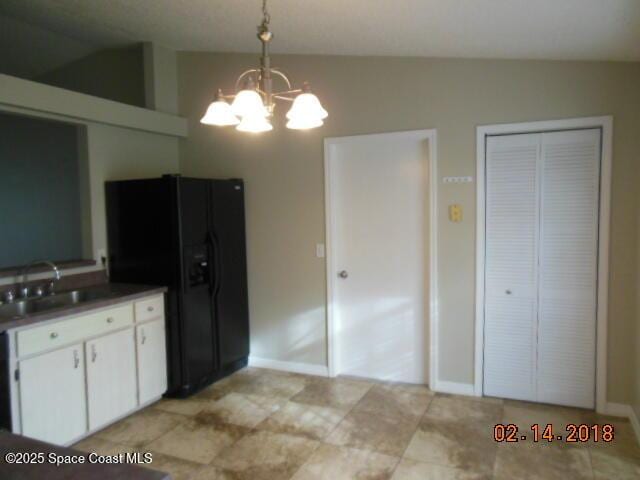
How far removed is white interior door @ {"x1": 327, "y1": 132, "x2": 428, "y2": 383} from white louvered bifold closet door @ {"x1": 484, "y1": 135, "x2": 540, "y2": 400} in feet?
1.63

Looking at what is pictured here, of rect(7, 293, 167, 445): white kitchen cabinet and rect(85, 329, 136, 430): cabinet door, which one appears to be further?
rect(85, 329, 136, 430): cabinet door

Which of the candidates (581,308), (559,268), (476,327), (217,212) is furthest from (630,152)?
(217,212)

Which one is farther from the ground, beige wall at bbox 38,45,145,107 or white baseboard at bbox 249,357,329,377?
beige wall at bbox 38,45,145,107

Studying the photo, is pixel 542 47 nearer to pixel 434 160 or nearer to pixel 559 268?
pixel 434 160

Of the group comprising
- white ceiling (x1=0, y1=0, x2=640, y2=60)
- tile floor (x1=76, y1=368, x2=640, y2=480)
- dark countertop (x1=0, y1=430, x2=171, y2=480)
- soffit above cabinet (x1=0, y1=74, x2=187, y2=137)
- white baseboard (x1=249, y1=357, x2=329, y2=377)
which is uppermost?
white ceiling (x1=0, y1=0, x2=640, y2=60)

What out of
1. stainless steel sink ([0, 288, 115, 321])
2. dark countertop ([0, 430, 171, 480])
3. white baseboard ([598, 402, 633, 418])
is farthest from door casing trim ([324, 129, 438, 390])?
dark countertop ([0, 430, 171, 480])

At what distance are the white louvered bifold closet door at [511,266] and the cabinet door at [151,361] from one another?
245 cm

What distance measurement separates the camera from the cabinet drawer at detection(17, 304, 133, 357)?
103 inches

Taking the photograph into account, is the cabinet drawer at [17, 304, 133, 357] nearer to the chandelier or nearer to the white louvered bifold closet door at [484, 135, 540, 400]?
the chandelier

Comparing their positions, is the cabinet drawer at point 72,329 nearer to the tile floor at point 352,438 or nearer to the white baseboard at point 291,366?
the tile floor at point 352,438

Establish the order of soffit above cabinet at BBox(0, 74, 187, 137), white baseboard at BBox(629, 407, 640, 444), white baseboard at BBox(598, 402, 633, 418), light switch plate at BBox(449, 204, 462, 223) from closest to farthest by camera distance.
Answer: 1. white baseboard at BBox(629, 407, 640, 444)
2. soffit above cabinet at BBox(0, 74, 187, 137)
3. white baseboard at BBox(598, 402, 633, 418)
4. light switch plate at BBox(449, 204, 462, 223)

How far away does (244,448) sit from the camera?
288 cm

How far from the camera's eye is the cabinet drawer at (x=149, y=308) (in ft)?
11.0

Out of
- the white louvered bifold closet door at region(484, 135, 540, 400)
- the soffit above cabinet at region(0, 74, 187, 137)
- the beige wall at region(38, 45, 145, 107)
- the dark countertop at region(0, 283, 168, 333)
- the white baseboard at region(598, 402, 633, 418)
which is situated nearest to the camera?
the dark countertop at region(0, 283, 168, 333)
